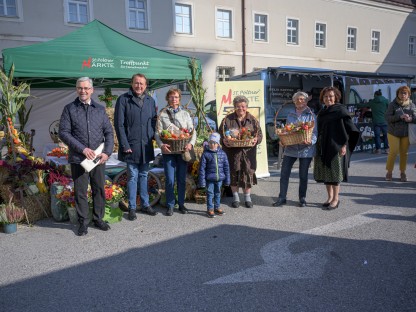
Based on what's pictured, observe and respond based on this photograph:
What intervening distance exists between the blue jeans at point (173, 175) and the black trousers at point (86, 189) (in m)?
0.95

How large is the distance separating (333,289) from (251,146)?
2764 millimetres

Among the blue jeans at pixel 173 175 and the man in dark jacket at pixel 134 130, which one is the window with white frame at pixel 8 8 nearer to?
the man in dark jacket at pixel 134 130

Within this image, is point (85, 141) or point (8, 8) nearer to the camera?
point (85, 141)

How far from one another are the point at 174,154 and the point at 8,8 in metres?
14.5

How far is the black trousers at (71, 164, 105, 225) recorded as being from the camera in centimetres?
461

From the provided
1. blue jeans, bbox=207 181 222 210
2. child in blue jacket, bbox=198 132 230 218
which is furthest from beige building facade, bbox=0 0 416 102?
blue jeans, bbox=207 181 222 210

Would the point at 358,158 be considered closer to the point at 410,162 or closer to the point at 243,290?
the point at 410,162

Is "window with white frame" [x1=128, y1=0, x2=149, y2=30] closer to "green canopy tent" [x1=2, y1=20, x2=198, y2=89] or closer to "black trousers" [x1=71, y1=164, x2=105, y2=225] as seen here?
"green canopy tent" [x1=2, y1=20, x2=198, y2=89]

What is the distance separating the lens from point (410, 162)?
9.52m

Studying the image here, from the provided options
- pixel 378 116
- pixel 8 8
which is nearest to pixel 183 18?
pixel 8 8

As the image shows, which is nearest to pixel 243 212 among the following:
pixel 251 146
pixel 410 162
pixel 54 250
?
pixel 251 146

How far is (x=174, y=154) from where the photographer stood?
5285mm

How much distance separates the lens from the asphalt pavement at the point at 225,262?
117 inches

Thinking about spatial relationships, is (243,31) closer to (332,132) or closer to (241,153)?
(241,153)
